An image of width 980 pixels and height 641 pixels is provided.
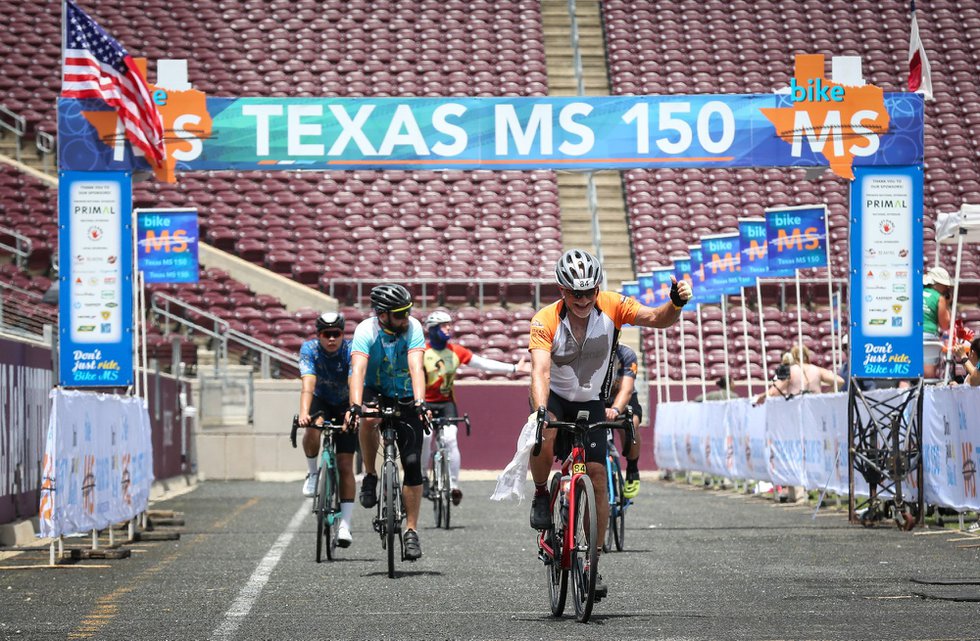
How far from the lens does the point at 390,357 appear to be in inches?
476

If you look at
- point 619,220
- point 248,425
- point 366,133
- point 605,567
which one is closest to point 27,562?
point 605,567

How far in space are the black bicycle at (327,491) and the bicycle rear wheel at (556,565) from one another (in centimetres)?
366

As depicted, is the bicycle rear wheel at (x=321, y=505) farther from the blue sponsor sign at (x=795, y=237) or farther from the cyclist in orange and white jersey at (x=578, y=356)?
the blue sponsor sign at (x=795, y=237)

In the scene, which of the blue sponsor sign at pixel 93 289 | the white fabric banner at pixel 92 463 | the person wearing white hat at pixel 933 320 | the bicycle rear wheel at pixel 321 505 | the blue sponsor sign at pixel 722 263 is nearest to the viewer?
the bicycle rear wheel at pixel 321 505

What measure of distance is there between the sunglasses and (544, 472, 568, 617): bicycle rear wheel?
3.32ft

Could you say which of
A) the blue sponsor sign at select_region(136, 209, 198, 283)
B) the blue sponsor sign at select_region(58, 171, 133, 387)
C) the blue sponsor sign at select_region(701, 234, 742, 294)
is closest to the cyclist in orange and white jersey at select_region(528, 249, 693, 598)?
the blue sponsor sign at select_region(58, 171, 133, 387)

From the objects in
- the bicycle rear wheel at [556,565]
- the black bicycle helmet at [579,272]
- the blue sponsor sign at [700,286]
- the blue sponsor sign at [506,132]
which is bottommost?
the bicycle rear wheel at [556,565]

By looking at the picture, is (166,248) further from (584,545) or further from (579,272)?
(584,545)

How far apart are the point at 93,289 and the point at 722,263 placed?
13.9m

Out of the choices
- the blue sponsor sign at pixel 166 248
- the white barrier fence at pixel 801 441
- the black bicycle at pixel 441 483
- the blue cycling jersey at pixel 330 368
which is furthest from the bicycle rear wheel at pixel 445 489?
the blue sponsor sign at pixel 166 248

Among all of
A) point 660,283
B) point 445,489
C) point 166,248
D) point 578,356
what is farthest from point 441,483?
point 660,283

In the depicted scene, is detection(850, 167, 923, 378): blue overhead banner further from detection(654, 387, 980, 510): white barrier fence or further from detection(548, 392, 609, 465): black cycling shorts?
detection(548, 392, 609, 465): black cycling shorts

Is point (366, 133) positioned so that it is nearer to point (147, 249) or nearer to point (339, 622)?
point (147, 249)

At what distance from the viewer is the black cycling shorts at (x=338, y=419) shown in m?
13.0
